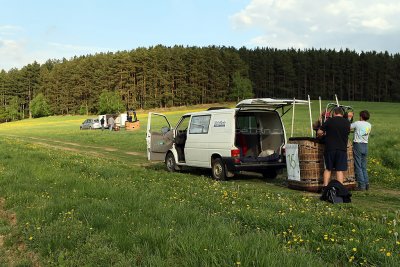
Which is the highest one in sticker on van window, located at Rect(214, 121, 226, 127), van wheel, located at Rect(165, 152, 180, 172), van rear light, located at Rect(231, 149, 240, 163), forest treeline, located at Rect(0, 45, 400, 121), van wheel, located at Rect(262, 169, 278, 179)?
forest treeline, located at Rect(0, 45, 400, 121)

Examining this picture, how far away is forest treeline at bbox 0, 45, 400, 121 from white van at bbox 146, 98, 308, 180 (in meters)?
80.6

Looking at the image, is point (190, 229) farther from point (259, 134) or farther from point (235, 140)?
point (259, 134)

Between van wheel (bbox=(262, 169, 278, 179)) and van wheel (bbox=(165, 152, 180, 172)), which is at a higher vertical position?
van wheel (bbox=(165, 152, 180, 172))

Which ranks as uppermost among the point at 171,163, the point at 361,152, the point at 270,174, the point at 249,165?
the point at 361,152

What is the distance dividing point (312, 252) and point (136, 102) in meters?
93.7

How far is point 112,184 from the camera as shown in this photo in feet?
29.6

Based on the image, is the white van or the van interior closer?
the white van

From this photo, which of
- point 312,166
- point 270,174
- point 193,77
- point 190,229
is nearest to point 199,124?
point 270,174

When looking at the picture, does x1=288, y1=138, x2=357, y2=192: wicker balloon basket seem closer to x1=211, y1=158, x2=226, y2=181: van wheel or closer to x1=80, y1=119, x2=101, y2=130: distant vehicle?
x1=211, y1=158, x2=226, y2=181: van wheel

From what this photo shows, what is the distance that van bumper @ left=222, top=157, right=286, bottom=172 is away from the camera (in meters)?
11.8

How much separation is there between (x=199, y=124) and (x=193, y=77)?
3465 inches

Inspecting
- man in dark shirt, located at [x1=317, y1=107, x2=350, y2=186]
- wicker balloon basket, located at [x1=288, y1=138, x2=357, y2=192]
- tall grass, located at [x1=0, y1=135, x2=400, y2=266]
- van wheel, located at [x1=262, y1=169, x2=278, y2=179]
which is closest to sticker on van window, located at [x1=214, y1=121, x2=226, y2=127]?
van wheel, located at [x1=262, y1=169, x2=278, y2=179]

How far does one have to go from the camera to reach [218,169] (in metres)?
12.3

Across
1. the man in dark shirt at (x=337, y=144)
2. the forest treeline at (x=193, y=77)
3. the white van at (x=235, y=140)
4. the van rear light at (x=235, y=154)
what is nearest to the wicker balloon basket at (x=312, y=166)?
the man in dark shirt at (x=337, y=144)
